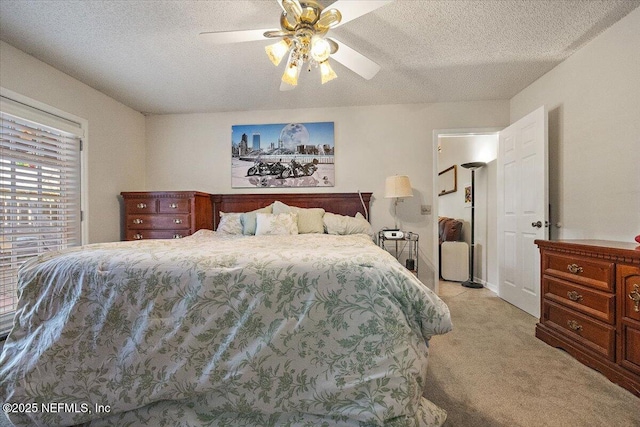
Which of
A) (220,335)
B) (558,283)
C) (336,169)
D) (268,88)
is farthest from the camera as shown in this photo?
(336,169)

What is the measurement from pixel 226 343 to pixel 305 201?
8.29 feet

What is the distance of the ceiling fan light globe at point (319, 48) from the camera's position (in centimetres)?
175

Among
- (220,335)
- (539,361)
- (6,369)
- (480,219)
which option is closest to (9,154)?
(6,369)

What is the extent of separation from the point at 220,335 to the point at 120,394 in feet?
1.73

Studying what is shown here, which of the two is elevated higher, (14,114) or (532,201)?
(14,114)

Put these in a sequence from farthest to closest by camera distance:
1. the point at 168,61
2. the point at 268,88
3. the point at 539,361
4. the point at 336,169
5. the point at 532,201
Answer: the point at 336,169 → the point at 268,88 → the point at 532,201 → the point at 168,61 → the point at 539,361

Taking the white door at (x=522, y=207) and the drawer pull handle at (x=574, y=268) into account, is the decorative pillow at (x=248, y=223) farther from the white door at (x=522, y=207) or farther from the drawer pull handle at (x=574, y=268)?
the white door at (x=522, y=207)

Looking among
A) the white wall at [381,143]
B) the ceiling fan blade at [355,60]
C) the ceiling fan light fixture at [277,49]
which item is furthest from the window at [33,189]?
the ceiling fan blade at [355,60]

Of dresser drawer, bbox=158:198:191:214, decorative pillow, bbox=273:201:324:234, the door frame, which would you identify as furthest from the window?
the door frame

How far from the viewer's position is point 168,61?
2584mm

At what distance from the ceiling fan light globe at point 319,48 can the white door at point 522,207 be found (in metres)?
2.22

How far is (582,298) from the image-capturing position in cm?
194

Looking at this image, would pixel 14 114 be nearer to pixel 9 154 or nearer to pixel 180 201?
pixel 9 154

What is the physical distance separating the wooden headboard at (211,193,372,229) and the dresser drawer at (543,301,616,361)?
2010 millimetres
